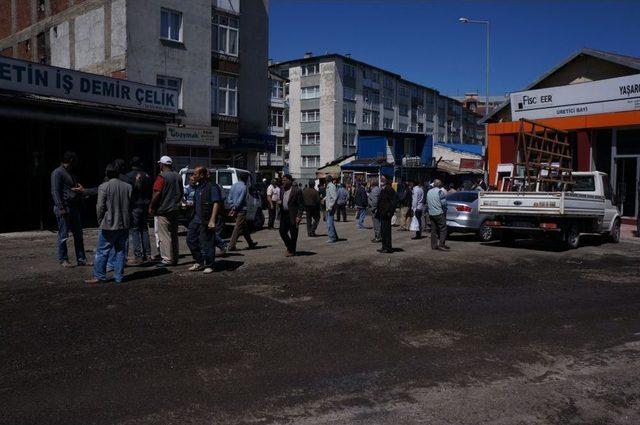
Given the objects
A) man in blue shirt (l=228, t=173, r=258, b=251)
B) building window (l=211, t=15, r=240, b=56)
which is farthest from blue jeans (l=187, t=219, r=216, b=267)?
Result: building window (l=211, t=15, r=240, b=56)

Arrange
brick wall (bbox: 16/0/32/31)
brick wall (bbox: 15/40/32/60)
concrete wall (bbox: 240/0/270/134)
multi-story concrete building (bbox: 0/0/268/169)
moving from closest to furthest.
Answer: multi-story concrete building (bbox: 0/0/268/169), brick wall (bbox: 16/0/32/31), brick wall (bbox: 15/40/32/60), concrete wall (bbox: 240/0/270/134)

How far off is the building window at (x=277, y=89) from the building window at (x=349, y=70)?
930 cm

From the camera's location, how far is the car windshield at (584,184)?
50.3 feet

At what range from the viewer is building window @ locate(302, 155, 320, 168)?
6475cm

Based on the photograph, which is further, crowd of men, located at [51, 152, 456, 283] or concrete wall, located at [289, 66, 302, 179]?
concrete wall, located at [289, 66, 302, 179]

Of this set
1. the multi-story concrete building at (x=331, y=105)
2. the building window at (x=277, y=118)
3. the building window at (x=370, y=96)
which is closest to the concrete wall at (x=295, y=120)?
the multi-story concrete building at (x=331, y=105)

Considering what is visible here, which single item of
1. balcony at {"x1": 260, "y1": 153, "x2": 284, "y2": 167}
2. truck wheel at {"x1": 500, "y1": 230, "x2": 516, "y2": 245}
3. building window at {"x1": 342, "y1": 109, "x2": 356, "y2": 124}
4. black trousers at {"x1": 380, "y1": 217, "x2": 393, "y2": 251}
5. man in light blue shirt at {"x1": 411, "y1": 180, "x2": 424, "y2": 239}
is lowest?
truck wheel at {"x1": 500, "y1": 230, "x2": 516, "y2": 245}

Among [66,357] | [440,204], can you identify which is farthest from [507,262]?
[66,357]

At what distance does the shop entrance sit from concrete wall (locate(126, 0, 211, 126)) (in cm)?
2016

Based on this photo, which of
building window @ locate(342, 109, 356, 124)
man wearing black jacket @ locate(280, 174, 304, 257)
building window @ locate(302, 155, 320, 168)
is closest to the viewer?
man wearing black jacket @ locate(280, 174, 304, 257)

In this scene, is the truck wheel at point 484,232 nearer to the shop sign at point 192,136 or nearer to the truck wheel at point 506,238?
the truck wheel at point 506,238

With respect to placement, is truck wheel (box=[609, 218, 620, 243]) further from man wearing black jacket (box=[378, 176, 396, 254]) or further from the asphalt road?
man wearing black jacket (box=[378, 176, 396, 254])

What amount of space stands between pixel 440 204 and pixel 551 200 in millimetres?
2635

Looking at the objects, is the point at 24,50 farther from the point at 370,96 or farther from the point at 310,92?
the point at 370,96
